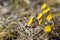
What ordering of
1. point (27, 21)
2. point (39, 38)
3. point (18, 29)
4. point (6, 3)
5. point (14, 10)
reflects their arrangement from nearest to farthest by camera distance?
point (39, 38), point (18, 29), point (27, 21), point (14, 10), point (6, 3)

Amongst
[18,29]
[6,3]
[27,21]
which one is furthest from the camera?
[6,3]

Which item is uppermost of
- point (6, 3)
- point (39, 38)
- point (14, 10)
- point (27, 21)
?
point (6, 3)

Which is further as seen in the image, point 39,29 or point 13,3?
point 13,3

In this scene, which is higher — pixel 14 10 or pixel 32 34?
pixel 14 10

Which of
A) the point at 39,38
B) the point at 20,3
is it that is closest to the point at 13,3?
the point at 20,3

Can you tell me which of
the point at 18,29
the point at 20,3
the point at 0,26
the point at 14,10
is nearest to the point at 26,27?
the point at 18,29

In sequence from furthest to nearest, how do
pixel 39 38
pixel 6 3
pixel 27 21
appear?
pixel 6 3
pixel 27 21
pixel 39 38

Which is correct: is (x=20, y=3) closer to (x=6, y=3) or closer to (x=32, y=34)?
(x=6, y=3)

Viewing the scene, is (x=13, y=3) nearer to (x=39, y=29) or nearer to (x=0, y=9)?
(x=0, y=9)

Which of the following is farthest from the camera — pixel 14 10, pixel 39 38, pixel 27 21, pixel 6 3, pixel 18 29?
pixel 6 3
